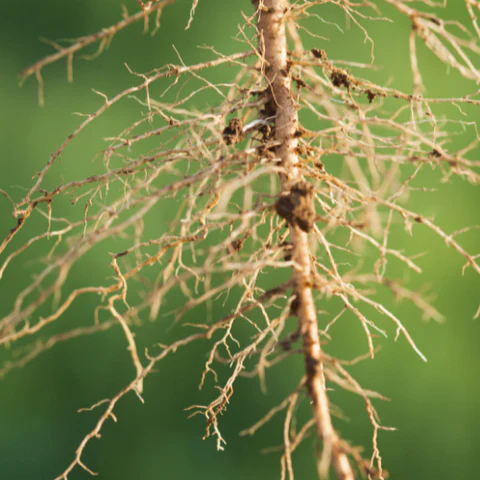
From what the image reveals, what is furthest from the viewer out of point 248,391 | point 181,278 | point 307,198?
point 248,391

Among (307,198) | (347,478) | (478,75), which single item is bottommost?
(347,478)

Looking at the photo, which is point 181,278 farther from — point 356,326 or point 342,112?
point 356,326

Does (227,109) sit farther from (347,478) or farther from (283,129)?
(347,478)

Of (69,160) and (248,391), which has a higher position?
(69,160)

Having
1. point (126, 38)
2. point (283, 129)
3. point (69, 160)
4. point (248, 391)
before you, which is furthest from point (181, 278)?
point (126, 38)

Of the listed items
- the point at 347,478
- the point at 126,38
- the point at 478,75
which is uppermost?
the point at 126,38

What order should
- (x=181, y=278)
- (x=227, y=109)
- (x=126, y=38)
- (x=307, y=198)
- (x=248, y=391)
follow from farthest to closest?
(x=126, y=38) → (x=248, y=391) → (x=227, y=109) → (x=307, y=198) → (x=181, y=278)

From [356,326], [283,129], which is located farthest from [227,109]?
[356,326]

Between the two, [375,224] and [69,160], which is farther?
[69,160]

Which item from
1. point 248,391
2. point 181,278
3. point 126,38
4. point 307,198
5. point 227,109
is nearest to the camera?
point 181,278
